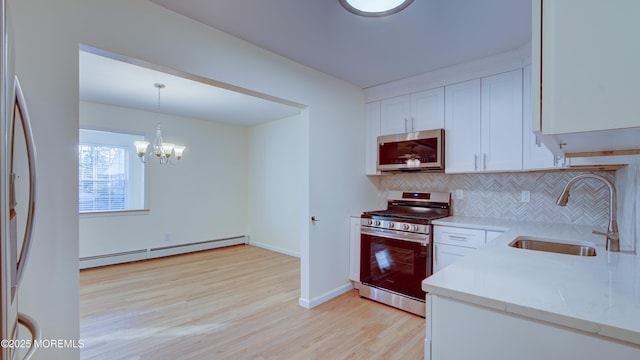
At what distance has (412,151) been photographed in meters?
3.16

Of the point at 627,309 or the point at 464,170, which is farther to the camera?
the point at 464,170

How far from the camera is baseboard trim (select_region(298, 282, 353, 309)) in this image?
9.67 ft

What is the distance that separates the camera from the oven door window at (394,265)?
2.76 meters

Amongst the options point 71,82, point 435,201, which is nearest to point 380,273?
point 435,201

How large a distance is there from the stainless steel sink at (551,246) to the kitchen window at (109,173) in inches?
201

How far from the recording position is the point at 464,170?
2.88 meters

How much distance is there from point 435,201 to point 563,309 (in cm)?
252

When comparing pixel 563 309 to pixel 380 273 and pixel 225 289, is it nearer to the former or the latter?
pixel 380 273

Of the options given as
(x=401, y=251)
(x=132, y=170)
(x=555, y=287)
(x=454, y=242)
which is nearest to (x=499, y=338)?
(x=555, y=287)

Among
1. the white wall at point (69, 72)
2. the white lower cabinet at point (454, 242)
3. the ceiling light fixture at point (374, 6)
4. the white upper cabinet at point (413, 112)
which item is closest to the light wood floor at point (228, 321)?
the white lower cabinet at point (454, 242)

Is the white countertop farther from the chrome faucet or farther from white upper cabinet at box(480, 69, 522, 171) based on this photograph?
white upper cabinet at box(480, 69, 522, 171)

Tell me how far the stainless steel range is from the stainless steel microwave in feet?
1.51

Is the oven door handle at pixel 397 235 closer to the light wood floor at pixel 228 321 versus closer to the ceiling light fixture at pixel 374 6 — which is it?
the light wood floor at pixel 228 321

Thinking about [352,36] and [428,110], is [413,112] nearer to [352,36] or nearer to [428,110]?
[428,110]
